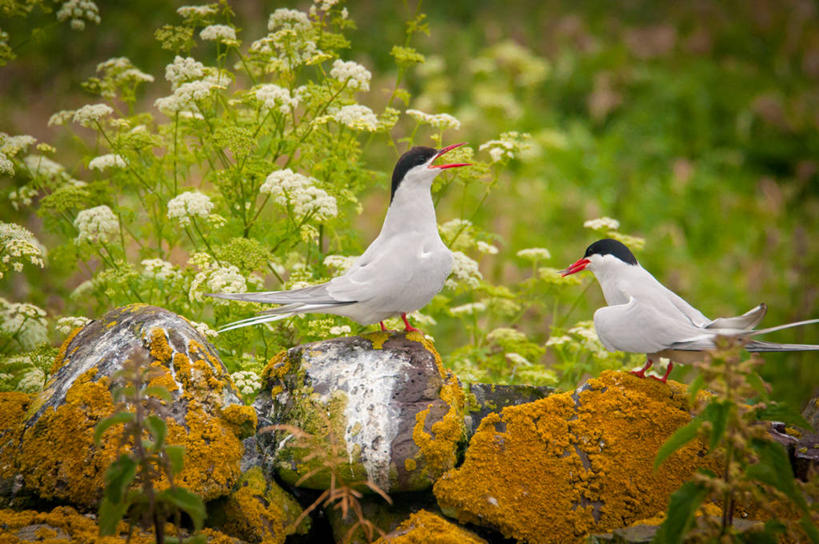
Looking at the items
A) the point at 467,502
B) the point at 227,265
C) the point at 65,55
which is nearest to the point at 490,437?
the point at 467,502

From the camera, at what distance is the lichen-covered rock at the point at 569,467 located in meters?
2.75

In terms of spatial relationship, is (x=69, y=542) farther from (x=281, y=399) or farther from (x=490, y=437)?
(x=490, y=437)

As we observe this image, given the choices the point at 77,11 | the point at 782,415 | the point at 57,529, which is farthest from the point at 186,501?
the point at 77,11

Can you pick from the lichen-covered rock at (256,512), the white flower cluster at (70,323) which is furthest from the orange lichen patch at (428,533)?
the white flower cluster at (70,323)

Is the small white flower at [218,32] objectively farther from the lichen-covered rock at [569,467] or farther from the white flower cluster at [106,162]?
the lichen-covered rock at [569,467]

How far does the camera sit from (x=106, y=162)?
3807mm

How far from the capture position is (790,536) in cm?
260

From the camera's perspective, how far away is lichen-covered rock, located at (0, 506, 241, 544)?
7.86 ft

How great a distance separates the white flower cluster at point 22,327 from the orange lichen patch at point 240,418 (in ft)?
5.03

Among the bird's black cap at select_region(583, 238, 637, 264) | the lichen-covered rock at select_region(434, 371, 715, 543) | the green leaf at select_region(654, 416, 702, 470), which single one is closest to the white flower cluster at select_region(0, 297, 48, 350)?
the lichen-covered rock at select_region(434, 371, 715, 543)

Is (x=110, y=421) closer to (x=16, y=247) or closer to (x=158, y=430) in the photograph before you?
(x=158, y=430)

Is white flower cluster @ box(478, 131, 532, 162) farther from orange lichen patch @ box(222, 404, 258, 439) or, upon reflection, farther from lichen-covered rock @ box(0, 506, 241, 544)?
lichen-covered rock @ box(0, 506, 241, 544)

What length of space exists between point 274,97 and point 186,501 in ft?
7.01

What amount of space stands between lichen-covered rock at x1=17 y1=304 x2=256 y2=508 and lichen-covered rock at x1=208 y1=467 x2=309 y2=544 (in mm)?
123
